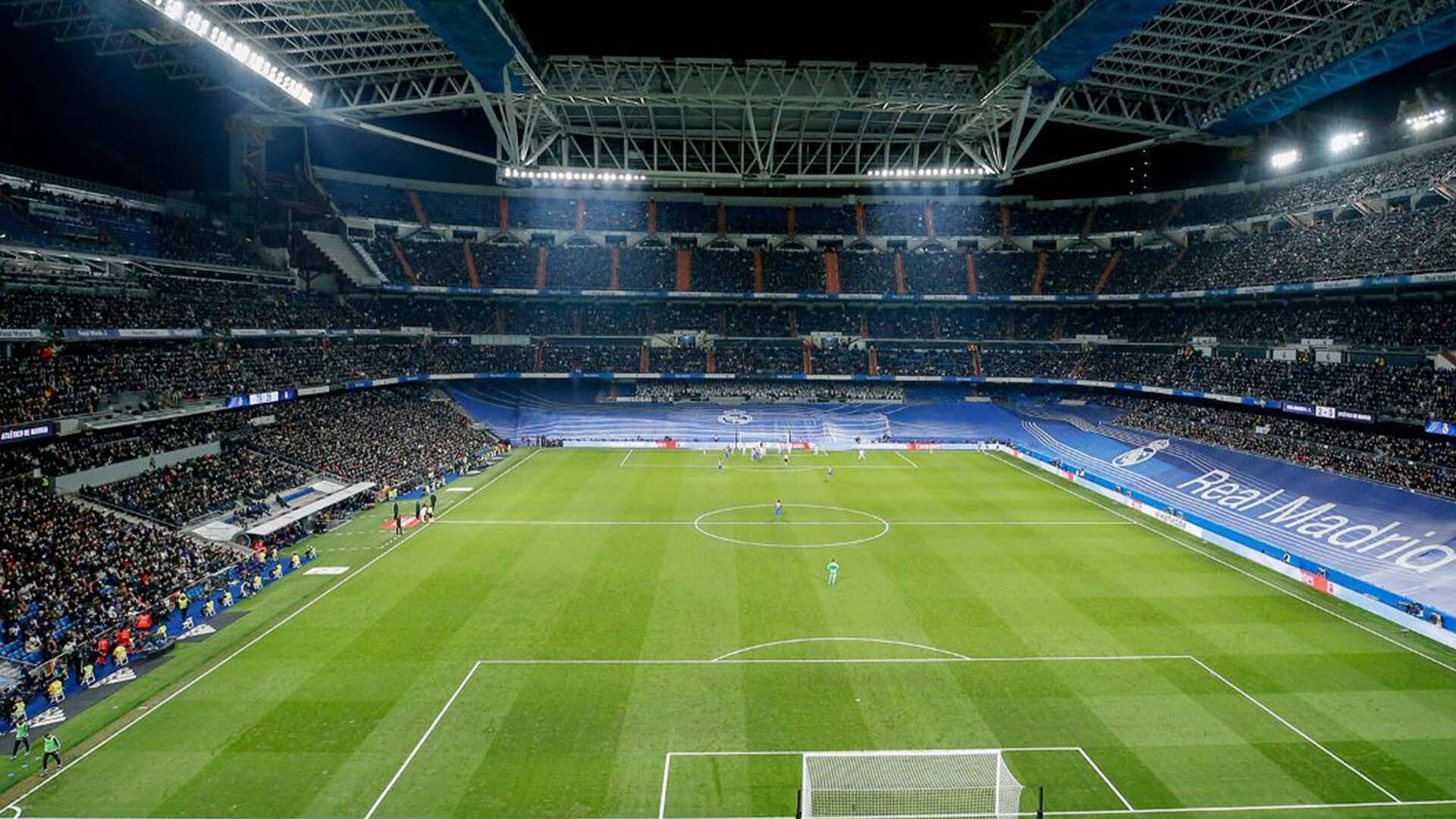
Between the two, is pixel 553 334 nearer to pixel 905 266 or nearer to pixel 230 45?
pixel 905 266

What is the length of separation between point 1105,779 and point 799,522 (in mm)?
20633

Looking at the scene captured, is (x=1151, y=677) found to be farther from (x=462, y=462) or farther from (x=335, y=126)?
(x=335, y=126)

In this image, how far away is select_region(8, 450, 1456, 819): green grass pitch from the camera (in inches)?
589

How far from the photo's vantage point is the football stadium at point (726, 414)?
661 inches

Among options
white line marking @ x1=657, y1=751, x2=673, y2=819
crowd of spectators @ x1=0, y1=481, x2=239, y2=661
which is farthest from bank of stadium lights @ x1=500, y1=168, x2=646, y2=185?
white line marking @ x1=657, y1=751, x2=673, y2=819

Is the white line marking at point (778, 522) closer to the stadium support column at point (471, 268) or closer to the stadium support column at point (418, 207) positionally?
the stadium support column at point (471, 268)

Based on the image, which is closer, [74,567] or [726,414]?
[74,567]

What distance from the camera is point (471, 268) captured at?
67750 mm

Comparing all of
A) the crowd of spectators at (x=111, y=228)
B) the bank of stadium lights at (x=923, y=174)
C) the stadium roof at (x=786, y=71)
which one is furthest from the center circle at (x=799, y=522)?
the crowd of spectators at (x=111, y=228)

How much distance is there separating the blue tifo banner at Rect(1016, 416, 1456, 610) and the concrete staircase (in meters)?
53.4

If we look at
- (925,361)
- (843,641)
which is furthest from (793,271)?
(843,641)

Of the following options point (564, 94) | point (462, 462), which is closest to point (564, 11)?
point (564, 94)

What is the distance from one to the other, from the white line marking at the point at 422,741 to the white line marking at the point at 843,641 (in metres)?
6.31

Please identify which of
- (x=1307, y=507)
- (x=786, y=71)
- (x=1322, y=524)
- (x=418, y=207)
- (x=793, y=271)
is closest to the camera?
(x=1322, y=524)
